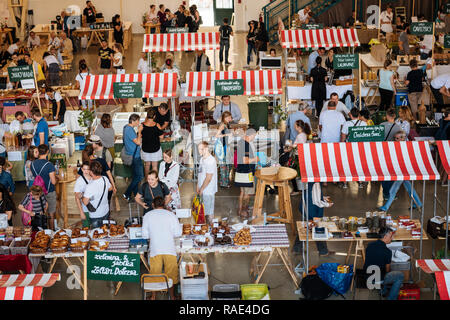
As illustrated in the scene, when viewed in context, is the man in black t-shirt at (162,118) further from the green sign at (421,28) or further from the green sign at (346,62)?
the green sign at (421,28)

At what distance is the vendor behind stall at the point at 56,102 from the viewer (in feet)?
47.2

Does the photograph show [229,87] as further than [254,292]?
Yes

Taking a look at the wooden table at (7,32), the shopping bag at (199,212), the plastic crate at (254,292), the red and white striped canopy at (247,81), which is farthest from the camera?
the wooden table at (7,32)

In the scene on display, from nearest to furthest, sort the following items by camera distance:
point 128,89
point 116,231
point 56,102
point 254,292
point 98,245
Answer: point 254,292
point 98,245
point 116,231
point 128,89
point 56,102

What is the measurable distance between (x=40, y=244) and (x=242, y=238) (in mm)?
2574

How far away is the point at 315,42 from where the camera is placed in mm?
15844

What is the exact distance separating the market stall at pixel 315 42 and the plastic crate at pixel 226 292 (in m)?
8.17

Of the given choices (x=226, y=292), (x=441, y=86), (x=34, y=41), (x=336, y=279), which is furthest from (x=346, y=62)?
(x=34, y=41)

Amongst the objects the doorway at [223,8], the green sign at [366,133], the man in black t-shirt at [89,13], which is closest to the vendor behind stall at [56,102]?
the green sign at [366,133]

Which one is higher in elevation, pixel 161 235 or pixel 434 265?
pixel 161 235

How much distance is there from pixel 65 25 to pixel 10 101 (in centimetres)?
831

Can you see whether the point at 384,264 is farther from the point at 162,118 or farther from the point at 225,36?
the point at 225,36

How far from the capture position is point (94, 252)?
8.01 metres
